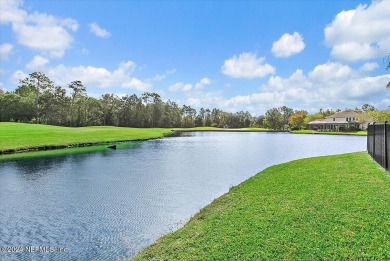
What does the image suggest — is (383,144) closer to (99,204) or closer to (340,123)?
(99,204)

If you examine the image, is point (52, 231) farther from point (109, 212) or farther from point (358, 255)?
point (358, 255)

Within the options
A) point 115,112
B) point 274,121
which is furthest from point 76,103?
point 274,121

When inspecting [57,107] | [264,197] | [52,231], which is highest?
[57,107]

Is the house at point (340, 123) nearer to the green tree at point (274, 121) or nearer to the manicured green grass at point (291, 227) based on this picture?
the green tree at point (274, 121)

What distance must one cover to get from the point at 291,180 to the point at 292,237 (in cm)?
669

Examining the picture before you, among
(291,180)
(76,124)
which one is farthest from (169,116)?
(291,180)

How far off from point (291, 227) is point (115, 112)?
108389mm

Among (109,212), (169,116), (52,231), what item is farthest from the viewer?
(169,116)

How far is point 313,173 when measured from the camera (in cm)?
1393

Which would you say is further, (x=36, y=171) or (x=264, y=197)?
(x=36, y=171)

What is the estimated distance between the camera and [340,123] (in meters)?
92.4

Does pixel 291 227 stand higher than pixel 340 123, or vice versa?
pixel 340 123

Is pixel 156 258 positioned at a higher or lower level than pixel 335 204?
lower

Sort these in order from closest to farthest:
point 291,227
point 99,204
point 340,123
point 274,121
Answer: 1. point 291,227
2. point 99,204
3. point 340,123
4. point 274,121
